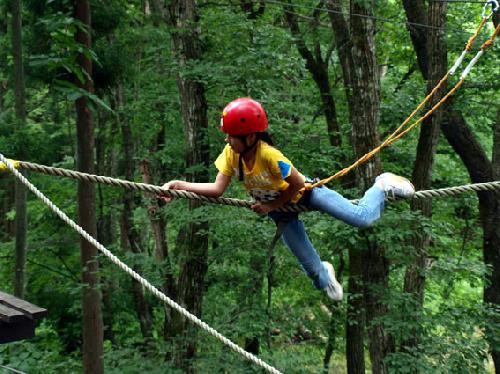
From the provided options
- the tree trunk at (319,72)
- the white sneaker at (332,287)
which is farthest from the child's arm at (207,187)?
the tree trunk at (319,72)

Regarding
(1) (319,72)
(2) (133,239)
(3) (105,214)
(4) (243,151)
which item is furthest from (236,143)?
(2) (133,239)

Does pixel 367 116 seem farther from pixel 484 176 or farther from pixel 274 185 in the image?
pixel 274 185

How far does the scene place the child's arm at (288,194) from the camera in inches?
115

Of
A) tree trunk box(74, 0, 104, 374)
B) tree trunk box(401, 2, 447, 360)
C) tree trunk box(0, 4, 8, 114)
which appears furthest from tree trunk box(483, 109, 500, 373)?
tree trunk box(0, 4, 8, 114)

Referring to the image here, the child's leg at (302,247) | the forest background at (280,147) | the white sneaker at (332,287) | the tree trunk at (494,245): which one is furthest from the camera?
the tree trunk at (494,245)

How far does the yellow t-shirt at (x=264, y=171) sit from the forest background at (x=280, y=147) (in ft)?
6.58

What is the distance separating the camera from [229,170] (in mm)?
3037

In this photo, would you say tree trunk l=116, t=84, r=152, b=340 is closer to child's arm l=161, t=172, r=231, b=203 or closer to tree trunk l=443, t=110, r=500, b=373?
tree trunk l=443, t=110, r=500, b=373

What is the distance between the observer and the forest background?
579 centimetres

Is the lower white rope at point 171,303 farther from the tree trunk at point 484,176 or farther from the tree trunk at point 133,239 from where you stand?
the tree trunk at point 133,239

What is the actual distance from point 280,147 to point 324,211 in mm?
3943

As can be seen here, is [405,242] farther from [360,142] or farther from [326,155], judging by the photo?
[326,155]

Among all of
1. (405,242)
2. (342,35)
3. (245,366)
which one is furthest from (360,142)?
(245,366)

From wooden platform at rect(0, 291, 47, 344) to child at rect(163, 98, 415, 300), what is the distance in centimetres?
170
